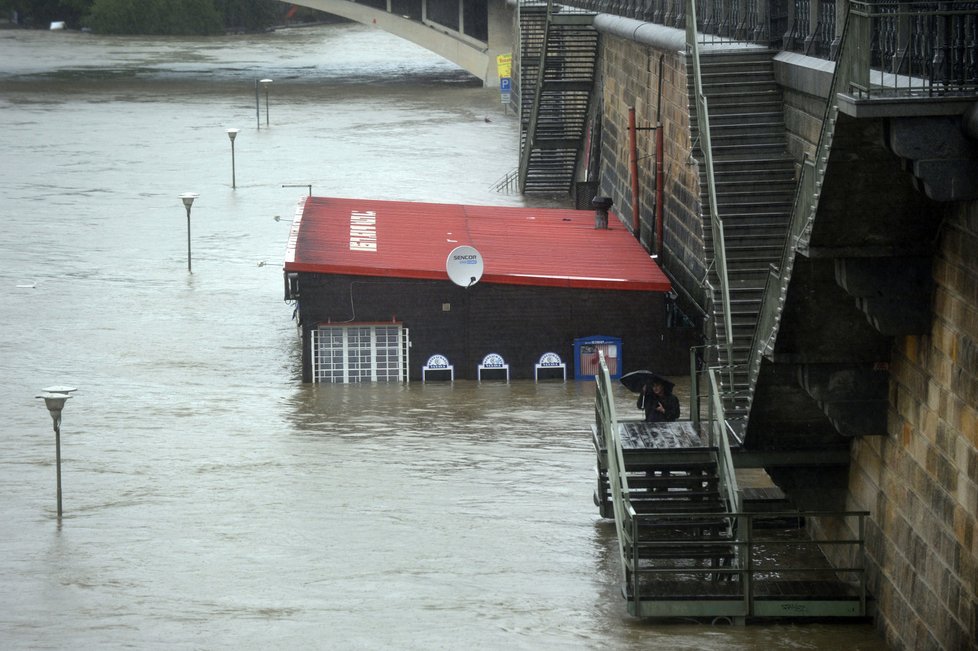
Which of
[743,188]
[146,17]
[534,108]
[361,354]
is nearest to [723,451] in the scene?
[743,188]

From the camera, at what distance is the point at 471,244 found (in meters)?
28.1

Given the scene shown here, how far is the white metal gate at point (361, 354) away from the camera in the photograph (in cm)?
2603

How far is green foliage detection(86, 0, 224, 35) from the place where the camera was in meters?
115

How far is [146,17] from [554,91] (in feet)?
262

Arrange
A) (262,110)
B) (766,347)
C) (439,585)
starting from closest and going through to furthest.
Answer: (766,347)
(439,585)
(262,110)

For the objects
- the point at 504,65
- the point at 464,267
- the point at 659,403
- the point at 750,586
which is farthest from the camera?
the point at 504,65

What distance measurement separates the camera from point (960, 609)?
1179cm

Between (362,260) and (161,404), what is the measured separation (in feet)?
12.9

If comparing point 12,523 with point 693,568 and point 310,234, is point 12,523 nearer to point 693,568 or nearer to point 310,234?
point 693,568

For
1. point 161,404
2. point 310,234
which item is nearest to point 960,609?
point 161,404

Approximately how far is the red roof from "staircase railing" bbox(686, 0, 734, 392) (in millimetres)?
7846

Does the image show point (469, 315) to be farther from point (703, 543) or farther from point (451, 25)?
point (451, 25)

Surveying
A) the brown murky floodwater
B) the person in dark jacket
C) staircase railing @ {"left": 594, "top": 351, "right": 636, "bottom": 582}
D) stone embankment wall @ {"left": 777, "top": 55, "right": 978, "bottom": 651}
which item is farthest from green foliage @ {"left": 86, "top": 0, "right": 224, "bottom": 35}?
stone embankment wall @ {"left": 777, "top": 55, "right": 978, "bottom": 651}

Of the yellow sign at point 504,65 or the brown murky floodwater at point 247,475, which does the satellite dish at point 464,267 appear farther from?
the yellow sign at point 504,65
